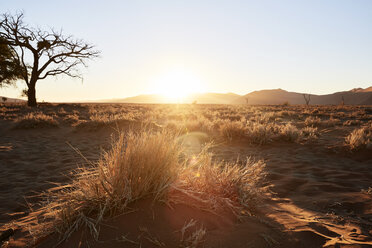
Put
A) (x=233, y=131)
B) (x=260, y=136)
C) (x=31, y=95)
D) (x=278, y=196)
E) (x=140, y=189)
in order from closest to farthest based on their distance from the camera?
(x=140, y=189), (x=278, y=196), (x=260, y=136), (x=233, y=131), (x=31, y=95)

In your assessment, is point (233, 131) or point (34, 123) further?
point (34, 123)

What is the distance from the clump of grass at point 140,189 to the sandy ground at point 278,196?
13 cm

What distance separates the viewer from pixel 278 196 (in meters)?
3.32

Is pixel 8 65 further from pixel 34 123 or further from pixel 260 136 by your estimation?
pixel 260 136

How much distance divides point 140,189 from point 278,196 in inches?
84.7

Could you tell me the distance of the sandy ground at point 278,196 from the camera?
6.10ft

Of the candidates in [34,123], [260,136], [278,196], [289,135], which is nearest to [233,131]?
[260,136]

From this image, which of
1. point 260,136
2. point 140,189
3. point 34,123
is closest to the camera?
point 140,189

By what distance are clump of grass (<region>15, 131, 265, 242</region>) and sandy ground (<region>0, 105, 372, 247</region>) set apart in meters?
0.13

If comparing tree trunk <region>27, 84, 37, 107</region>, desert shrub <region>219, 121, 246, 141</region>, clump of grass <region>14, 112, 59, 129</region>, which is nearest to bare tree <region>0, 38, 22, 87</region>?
tree trunk <region>27, 84, 37, 107</region>

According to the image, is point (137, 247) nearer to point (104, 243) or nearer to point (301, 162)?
point (104, 243)

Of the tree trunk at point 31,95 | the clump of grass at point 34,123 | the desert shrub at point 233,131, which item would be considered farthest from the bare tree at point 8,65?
the desert shrub at point 233,131

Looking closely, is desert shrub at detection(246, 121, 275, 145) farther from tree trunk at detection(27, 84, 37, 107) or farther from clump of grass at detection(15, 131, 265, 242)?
tree trunk at detection(27, 84, 37, 107)

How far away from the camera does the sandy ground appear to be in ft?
6.10
